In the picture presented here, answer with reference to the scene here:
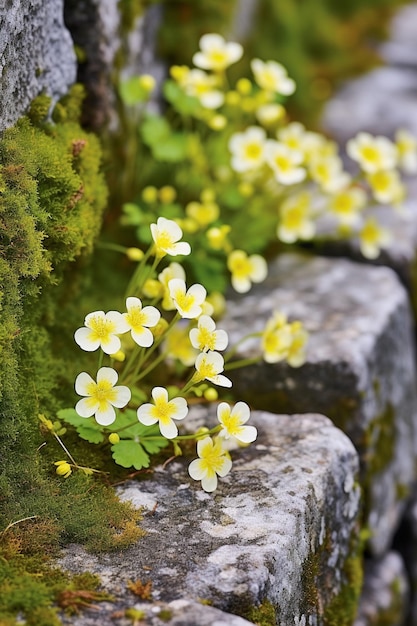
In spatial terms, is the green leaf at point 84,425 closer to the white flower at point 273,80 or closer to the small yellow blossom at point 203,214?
the small yellow blossom at point 203,214

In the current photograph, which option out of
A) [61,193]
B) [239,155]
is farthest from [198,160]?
[61,193]

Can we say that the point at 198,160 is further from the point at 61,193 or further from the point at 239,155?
the point at 61,193

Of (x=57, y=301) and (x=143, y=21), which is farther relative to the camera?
(x=143, y=21)

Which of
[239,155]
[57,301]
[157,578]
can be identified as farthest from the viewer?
[239,155]

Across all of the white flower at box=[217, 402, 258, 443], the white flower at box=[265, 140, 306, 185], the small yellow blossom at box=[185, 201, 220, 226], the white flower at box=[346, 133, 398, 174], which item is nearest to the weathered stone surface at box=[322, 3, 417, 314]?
the white flower at box=[346, 133, 398, 174]

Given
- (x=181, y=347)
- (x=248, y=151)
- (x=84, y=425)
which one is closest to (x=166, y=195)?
(x=248, y=151)

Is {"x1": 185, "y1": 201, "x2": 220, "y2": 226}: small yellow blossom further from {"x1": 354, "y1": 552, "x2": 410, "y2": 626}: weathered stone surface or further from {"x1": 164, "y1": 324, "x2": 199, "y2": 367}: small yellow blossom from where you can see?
{"x1": 354, "y1": 552, "x2": 410, "y2": 626}: weathered stone surface

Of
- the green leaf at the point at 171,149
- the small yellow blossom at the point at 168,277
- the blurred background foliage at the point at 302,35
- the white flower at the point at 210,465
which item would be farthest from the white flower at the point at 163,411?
the blurred background foliage at the point at 302,35
